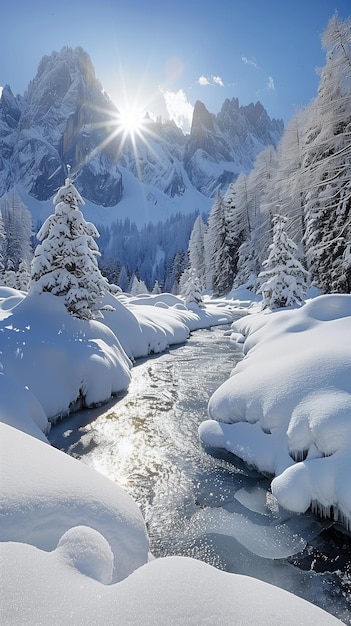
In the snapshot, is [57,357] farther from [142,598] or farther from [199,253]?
[199,253]

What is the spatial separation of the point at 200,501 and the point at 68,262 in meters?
9.86

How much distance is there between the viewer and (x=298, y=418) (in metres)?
5.45

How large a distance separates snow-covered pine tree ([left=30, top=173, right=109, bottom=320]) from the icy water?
15.4ft

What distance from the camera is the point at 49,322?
36.1ft

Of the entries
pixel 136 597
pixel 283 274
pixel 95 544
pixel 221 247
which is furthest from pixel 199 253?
pixel 136 597

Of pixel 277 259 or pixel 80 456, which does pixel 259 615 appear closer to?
pixel 80 456

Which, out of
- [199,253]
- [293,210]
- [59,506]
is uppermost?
[199,253]

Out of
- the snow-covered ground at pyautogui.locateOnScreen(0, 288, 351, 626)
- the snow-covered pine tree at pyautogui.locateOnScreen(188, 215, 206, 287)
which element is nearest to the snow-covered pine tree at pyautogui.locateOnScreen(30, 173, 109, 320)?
the snow-covered ground at pyautogui.locateOnScreen(0, 288, 351, 626)

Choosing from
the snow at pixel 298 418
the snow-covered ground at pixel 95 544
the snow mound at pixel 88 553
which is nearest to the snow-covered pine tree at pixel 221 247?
the snow at pixel 298 418

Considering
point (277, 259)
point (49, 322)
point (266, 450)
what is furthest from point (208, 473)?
point (277, 259)

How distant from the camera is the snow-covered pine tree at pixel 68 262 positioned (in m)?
12.5

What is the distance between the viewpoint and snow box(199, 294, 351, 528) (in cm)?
470

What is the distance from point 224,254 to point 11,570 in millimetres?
44568

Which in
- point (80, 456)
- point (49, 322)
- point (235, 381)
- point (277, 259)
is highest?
point (277, 259)
